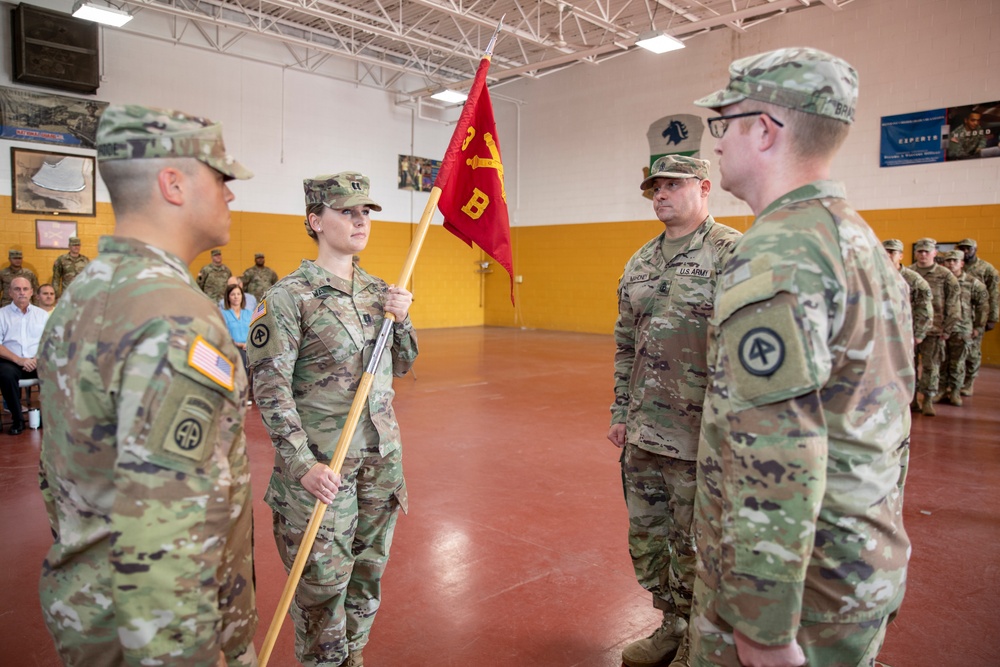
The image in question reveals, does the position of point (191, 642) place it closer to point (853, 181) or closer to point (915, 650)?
point (915, 650)

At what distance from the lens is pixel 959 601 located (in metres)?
2.81

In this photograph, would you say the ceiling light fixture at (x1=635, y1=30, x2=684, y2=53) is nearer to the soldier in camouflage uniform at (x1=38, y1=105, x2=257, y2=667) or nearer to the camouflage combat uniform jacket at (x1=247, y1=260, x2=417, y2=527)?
the camouflage combat uniform jacket at (x1=247, y1=260, x2=417, y2=527)

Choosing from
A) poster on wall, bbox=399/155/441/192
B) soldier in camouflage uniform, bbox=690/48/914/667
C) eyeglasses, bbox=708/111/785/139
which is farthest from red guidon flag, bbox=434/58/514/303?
poster on wall, bbox=399/155/441/192

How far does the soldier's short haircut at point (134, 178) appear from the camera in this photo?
3.86 feet

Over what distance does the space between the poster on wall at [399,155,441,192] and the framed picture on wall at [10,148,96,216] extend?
20.0 ft

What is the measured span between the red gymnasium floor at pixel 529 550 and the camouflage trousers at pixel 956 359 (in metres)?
0.91

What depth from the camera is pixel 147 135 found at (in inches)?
46.1

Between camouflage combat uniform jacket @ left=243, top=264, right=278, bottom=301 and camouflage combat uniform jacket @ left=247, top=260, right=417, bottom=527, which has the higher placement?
camouflage combat uniform jacket @ left=243, top=264, right=278, bottom=301

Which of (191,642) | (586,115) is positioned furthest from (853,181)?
(191,642)

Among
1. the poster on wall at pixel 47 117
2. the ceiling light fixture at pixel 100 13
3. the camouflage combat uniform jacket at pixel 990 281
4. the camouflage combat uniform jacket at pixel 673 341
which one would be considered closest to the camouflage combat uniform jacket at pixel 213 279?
the poster on wall at pixel 47 117

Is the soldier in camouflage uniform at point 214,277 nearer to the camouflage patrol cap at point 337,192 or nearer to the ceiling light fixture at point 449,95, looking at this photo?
the ceiling light fixture at point 449,95

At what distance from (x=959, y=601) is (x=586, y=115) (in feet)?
41.9

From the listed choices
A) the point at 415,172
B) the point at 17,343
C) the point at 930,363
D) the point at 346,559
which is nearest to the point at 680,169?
the point at 346,559

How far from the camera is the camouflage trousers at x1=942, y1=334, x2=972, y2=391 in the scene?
720cm
